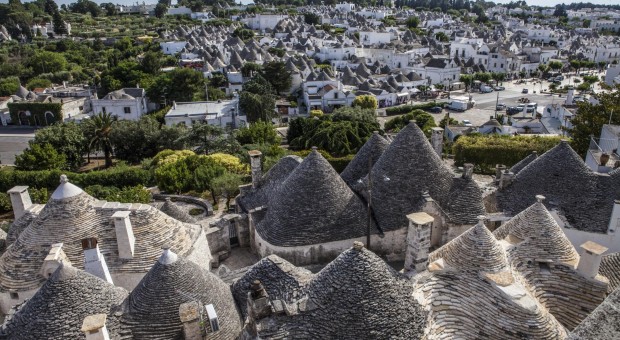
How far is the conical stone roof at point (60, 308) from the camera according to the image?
10.0 m

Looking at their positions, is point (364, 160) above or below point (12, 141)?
above

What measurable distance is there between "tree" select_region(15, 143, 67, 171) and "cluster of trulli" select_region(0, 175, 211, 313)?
25701 mm

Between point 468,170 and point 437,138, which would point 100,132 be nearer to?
point 437,138

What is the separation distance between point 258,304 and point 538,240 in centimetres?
831

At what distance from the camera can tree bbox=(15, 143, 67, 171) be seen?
3641 cm

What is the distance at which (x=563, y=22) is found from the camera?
585 feet

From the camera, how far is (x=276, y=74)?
6981 cm

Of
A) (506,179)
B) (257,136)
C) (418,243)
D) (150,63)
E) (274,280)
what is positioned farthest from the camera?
(150,63)

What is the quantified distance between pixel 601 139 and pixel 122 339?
2944cm

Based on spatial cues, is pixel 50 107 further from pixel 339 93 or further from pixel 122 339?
pixel 122 339

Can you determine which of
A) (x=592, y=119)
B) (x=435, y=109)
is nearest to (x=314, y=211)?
(x=592, y=119)

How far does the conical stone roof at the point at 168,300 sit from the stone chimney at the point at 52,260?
3412 millimetres

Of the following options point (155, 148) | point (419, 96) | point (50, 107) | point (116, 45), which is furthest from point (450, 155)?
point (116, 45)

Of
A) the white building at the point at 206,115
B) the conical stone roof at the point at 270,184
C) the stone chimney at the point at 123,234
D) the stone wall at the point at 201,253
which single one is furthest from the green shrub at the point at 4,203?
the white building at the point at 206,115
